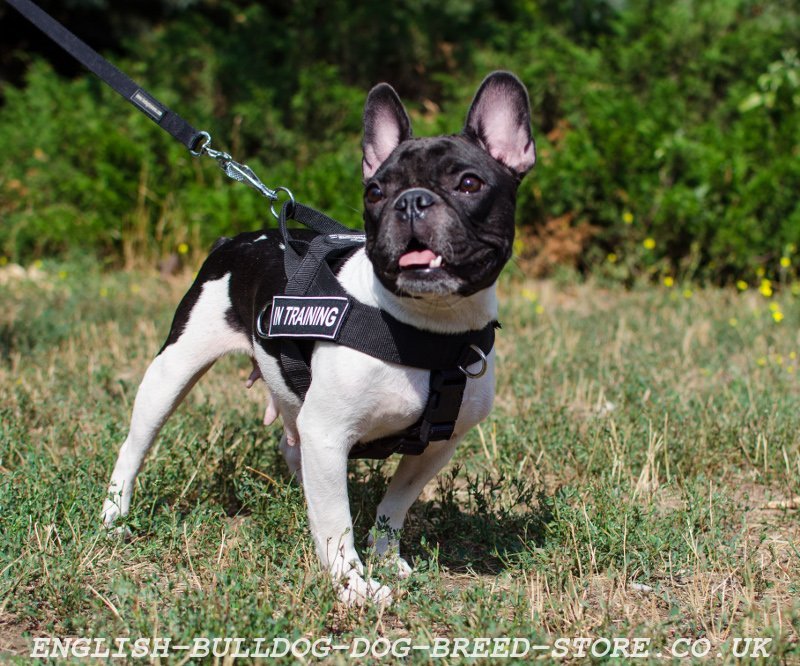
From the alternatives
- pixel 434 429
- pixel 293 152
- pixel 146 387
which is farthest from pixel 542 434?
pixel 293 152

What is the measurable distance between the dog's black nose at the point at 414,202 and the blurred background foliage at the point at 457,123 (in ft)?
17.9

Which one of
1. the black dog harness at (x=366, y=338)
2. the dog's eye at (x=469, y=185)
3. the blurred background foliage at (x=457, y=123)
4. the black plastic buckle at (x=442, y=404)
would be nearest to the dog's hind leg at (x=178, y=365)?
the black dog harness at (x=366, y=338)

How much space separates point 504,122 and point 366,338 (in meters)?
0.86

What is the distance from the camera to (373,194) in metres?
3.06

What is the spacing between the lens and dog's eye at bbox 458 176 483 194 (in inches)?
116

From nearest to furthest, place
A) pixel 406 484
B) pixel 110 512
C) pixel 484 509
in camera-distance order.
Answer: pixel 406 484 < pixel 110 512 < pixel 484 509

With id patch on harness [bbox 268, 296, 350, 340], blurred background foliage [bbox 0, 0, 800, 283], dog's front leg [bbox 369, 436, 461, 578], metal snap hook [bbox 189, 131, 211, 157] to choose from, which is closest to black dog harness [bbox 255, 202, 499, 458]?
id patch on harness [bbox 268, 296, 350, 340]

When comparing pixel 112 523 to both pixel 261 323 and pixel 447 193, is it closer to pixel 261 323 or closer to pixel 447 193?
pixel 261 323

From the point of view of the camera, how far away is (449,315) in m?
3.08

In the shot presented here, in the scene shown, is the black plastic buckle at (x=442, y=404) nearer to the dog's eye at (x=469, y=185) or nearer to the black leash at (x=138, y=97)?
the dog's eye at (x=469, y=185)

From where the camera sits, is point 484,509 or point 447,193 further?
point 484,509

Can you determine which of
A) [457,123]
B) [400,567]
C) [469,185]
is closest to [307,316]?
[469,185]

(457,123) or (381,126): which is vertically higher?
(457,123)

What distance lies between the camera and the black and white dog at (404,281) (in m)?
2.84
